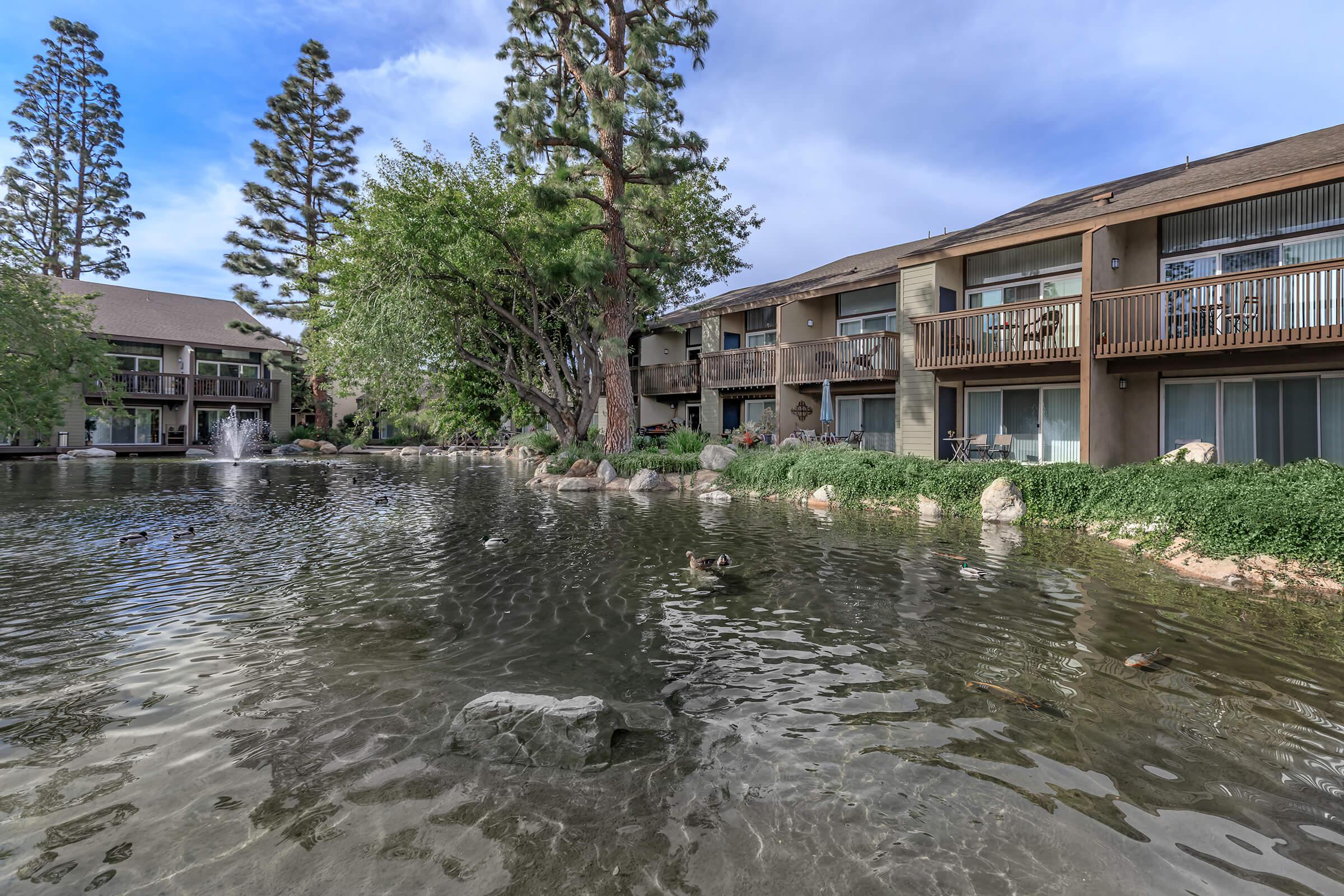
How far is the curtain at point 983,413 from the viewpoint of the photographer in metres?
16.0

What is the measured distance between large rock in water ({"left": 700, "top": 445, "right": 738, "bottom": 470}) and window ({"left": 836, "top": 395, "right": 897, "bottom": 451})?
4618 millimetres

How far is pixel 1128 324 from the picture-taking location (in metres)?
12.4

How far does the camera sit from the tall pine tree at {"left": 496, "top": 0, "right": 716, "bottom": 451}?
16109 millimetres

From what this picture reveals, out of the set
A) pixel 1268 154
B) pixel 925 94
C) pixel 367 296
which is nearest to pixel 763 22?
pixel 925 94

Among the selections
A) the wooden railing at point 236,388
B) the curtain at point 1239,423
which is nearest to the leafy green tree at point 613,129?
the curtain at point 1239,423

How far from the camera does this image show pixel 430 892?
229 cm

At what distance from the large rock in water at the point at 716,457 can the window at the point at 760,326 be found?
19.9ft

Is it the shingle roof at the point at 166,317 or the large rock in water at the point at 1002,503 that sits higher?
the shingle roof at the point at 166,317

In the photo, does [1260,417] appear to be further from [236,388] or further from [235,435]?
[236,388]

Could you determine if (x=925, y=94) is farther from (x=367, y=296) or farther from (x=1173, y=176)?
(x=367, y=296)

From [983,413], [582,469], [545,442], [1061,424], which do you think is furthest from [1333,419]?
[545,442]

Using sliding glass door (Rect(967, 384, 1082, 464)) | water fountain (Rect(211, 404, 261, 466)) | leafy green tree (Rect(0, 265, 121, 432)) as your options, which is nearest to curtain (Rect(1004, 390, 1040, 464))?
sliding glass door (Rect(967, 384, 1082, 464))

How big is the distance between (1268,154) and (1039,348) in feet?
20.5

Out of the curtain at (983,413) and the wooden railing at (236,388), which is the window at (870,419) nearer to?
the curtain at (983,413)
